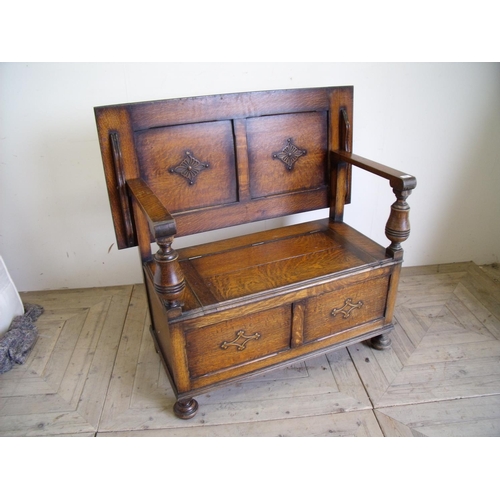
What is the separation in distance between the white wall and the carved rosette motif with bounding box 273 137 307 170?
450 millimetres

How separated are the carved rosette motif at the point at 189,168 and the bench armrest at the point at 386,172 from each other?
60 centimetres

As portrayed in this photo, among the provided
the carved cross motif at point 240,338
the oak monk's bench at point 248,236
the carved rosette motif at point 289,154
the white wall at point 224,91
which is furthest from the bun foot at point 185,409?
the carved rosette motif at point 289,154

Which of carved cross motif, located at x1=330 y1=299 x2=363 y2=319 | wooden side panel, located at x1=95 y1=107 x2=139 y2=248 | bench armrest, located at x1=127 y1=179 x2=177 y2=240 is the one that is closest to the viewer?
bench armrest, located at x1=127 y1=179 x2=177 y2=240

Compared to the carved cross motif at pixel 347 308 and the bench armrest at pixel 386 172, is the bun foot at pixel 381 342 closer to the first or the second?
the carved cross motif at pixel 347 308

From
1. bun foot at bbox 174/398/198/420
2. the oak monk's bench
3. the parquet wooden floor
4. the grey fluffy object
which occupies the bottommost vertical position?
the parquet wooden floor

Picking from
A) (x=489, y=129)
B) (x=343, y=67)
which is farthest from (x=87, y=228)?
(x=489, y=129)

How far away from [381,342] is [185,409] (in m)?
0.93

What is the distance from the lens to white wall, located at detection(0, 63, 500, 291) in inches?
76.1

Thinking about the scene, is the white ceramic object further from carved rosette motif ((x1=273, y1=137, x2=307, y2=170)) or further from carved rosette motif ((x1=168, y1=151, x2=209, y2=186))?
carved rosette motif ((x1=273, y1=137, x2=307, y2=170))

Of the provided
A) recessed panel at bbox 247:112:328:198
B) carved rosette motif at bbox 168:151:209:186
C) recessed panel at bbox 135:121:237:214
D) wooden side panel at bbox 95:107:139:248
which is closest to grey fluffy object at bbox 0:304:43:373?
wooden side panel at bbox 95:107:139:248

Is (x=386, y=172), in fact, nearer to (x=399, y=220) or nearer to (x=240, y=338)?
(x=399, y=220)

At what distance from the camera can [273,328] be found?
157cm

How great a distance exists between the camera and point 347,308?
170 centimetres

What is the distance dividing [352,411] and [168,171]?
46.7 inches
